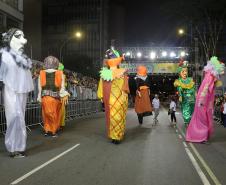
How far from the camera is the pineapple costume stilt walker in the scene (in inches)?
520

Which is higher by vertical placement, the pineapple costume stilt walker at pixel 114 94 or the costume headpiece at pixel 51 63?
the costume headpiece at pixel 51 63

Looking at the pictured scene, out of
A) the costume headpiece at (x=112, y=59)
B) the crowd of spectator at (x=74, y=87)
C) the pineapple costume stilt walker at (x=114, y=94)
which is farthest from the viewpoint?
the crowd of spectator at (x=74, y=87)

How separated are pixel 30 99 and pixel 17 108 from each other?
9.28 metres

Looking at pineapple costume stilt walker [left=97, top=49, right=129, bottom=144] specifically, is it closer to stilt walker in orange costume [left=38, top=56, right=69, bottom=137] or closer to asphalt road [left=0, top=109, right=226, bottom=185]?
asphalt road [left=0, top=109, right=226, bottom=185]

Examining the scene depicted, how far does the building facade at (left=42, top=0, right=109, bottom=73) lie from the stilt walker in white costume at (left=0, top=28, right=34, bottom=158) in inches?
4098

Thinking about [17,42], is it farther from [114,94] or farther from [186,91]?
[186,91]

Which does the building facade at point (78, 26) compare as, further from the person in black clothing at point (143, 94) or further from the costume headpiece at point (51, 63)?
the costume headpiece at point (51, 63)

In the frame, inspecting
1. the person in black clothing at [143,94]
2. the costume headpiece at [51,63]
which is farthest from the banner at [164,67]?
the costume headpiece at [51,63]

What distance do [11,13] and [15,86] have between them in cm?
4411

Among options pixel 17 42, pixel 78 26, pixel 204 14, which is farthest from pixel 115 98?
pixel 78 26

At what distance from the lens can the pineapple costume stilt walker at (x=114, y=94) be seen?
43.4 feet

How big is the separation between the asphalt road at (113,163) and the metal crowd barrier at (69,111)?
3.37 metres

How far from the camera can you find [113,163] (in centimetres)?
966

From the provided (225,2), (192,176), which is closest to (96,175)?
(192,176)
